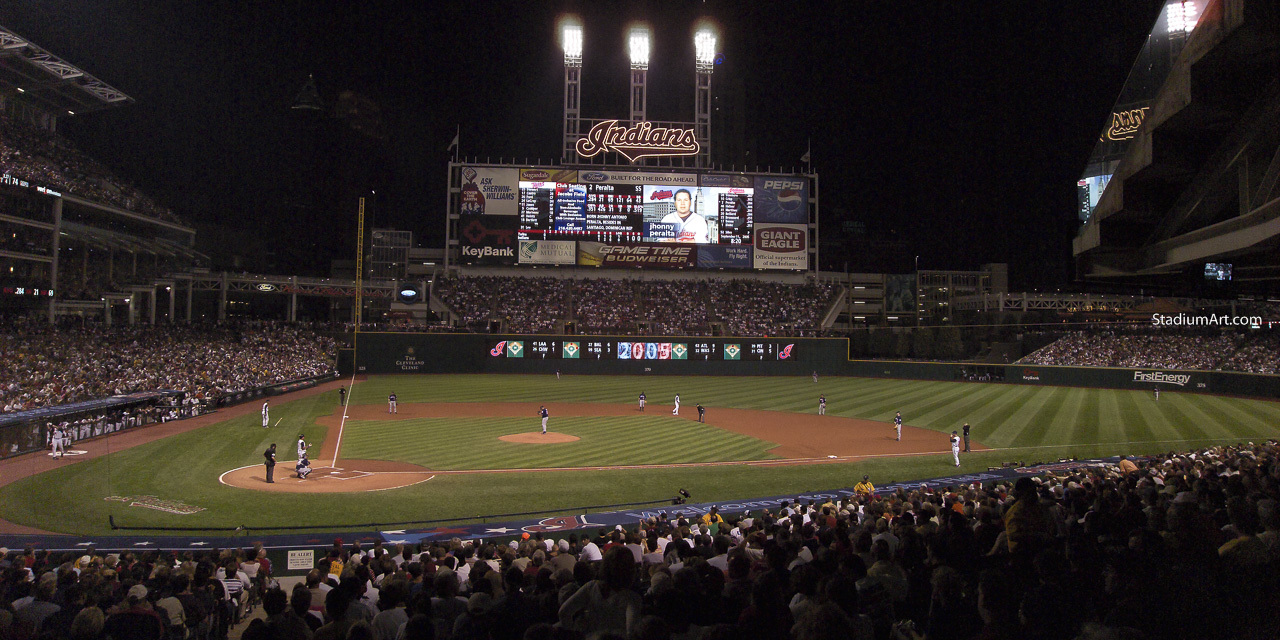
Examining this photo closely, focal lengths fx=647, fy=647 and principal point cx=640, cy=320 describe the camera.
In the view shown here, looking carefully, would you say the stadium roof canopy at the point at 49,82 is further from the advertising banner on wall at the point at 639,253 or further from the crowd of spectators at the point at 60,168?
the advertising banner on wall at the point at 639,253

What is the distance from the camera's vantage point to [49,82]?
42938 millimetres

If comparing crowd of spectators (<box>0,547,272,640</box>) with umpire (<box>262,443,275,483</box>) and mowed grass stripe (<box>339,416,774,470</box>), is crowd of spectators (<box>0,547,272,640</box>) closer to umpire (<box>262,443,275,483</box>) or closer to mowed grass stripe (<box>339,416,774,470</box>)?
umpire (<box>262,443,275,483</box>)

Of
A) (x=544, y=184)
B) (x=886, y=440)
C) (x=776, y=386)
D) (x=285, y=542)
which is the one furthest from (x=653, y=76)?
(x=285, y=542)

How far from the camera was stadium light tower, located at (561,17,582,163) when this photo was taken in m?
63.4

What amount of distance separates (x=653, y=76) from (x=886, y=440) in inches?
2594

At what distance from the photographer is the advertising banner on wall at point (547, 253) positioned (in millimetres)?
63125

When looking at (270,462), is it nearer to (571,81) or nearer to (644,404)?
(644,404)

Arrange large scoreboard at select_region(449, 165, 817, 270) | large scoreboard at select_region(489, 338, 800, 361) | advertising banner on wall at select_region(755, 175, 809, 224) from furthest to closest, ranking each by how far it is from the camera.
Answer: advertising banner on wall at select_region(755, 175, 809, 224), large scoreboard at select_region(449, 165, 817, 270), large scoreboard at select_region(489, 338, 800, 361)

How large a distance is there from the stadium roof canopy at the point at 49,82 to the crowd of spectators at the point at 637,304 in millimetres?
28363

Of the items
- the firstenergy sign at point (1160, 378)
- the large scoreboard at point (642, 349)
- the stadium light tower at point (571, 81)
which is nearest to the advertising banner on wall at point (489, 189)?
the stadium light tower at point (571, 81)

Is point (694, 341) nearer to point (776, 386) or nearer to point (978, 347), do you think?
point (776, 386)

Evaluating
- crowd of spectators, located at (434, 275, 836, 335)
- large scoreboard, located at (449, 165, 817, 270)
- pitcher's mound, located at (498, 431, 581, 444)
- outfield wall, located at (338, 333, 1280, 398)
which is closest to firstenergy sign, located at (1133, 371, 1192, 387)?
outfield wall, located at (338, 333, 1280, 398)

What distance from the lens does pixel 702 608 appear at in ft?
11.9

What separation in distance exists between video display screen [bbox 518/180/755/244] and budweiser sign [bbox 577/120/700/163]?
11.1 feet
